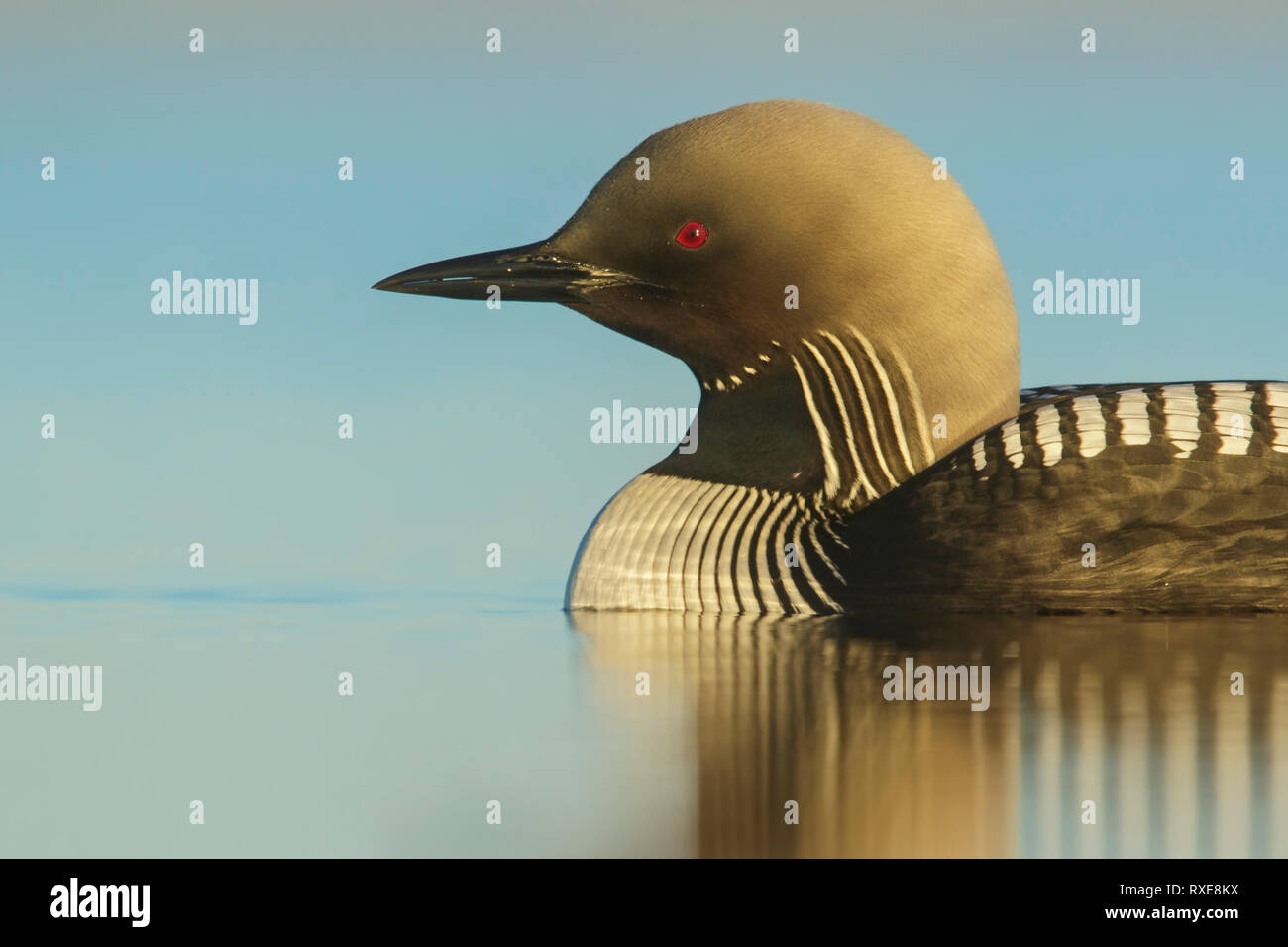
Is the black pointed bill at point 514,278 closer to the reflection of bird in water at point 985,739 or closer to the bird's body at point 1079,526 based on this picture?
the bird's body at point 1079,526

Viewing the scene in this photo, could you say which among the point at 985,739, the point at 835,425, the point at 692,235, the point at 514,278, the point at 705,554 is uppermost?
the point at 692,235

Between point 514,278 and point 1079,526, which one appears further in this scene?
point 514,278

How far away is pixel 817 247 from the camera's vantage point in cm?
559

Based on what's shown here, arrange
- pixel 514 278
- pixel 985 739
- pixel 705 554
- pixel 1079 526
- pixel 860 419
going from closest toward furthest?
pixel 985 739 → pixel 1079 526 → pixel 705 554 → pixel 860 419 → pixel 514 278

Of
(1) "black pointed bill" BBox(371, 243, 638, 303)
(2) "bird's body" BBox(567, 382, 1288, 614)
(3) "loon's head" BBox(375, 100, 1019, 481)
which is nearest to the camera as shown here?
(2) "bird's body" BBox(567, 382, 1288, 614)

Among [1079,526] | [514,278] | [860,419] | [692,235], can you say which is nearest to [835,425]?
[860,419]

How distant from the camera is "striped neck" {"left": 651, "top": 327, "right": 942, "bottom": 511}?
18.4 feet

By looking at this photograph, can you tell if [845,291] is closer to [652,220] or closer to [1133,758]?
[652,220]

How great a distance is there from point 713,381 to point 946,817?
3.41 m

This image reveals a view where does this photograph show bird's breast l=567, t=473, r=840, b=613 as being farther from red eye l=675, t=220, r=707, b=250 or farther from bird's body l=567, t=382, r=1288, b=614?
red eye l=675, t=220, r=707, b=250

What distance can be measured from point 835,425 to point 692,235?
77 cm

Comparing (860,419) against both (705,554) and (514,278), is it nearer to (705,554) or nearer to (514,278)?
(705,554)

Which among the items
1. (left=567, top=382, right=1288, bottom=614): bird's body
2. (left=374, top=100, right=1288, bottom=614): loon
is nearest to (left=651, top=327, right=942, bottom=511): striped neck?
(left=374, top=100, right=1288, bottom=614): loon

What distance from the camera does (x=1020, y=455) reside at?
5195mm
